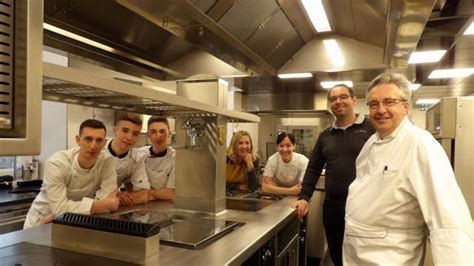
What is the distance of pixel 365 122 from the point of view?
2092 mm

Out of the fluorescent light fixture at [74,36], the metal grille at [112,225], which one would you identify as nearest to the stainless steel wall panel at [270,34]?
the fluorescent light fixture at [74,36]

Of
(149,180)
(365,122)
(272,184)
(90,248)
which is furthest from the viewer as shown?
(272,184)

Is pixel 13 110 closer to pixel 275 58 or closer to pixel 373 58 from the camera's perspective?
pixel 275 58

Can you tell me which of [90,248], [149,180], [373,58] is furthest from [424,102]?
[90,248]

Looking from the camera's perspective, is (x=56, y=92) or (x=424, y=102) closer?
(x=56, y=92)

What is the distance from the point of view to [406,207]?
4.12 ft

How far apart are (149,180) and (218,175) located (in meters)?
0.66

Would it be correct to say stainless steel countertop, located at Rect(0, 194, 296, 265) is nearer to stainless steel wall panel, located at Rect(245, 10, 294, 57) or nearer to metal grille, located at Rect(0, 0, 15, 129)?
metal grille, located at Rect(0, 0, 15, 129)

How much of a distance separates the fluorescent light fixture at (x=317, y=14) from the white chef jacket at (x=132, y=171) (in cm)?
158

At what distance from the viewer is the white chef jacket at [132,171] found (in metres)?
2.15

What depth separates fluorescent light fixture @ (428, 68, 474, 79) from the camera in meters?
3.95

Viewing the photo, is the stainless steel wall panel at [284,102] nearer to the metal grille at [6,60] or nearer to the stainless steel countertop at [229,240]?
the stainless steel countertop at [229,240]

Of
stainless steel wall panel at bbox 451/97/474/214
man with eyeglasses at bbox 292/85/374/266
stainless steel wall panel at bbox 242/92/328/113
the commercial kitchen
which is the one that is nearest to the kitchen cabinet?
the commercial kitchen

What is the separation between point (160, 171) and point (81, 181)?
609 mm
